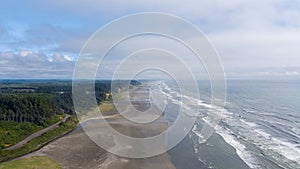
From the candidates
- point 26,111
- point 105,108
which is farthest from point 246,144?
point 105,108

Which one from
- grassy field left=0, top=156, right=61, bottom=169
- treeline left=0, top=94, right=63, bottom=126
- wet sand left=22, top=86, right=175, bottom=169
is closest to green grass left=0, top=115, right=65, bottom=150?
treeline left=0, top=94, right=63, bottom=126

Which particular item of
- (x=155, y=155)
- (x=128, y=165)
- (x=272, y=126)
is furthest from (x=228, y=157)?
(x=272, y=126)

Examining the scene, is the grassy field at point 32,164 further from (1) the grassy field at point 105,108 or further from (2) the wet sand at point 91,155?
(1) the grassy field at point 105,108

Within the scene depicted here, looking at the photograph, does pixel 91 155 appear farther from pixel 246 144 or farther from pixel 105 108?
pixel 105 108

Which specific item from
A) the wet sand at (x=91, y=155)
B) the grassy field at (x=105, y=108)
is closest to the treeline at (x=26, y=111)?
the wet sand at (x=91, y=155)

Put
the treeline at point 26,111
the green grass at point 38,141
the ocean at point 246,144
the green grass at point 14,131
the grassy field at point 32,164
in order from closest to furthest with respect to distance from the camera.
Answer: the grassy field at point 32,164
the ocean at point 246,144
the green grass at point 38,141
the green grass at point 14,131
the treeline at point 26,111

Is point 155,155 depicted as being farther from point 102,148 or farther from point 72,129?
point 72,129
